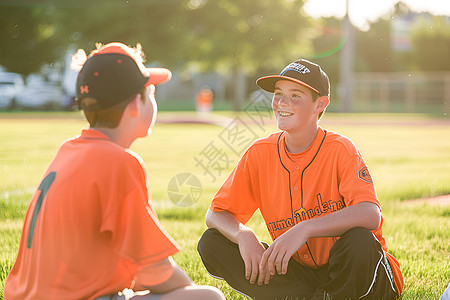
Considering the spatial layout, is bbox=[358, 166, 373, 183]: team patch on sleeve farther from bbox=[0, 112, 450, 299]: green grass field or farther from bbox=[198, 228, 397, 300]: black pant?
bbox=[0, 112, 450, 299]: green grass field

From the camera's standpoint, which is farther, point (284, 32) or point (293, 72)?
point (284, 32)

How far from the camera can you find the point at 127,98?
231cm

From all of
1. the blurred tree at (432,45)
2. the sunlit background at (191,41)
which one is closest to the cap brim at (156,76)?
the sunlit background at (191,41)

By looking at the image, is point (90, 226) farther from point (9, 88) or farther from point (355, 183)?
point (9, 88)

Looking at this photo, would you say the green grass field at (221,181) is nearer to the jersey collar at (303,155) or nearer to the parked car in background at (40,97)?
the jersey collar at (303,155)

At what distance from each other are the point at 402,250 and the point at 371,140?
1274 cm

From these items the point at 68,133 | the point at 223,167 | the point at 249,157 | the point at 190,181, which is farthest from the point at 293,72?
the point at 68,133

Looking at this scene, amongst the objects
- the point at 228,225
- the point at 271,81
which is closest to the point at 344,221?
the point at 228,225

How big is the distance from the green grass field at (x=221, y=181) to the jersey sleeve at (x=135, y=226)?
4.49ft

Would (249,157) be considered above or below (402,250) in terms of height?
above

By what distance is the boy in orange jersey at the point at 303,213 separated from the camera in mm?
3146

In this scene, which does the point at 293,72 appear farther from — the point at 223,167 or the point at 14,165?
the point at 14,165

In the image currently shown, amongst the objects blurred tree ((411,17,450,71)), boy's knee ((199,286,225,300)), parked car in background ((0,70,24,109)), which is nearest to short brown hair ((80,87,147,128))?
boy's knee ((199,286,225,300))

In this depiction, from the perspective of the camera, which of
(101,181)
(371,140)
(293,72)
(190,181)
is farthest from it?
(371,140)
